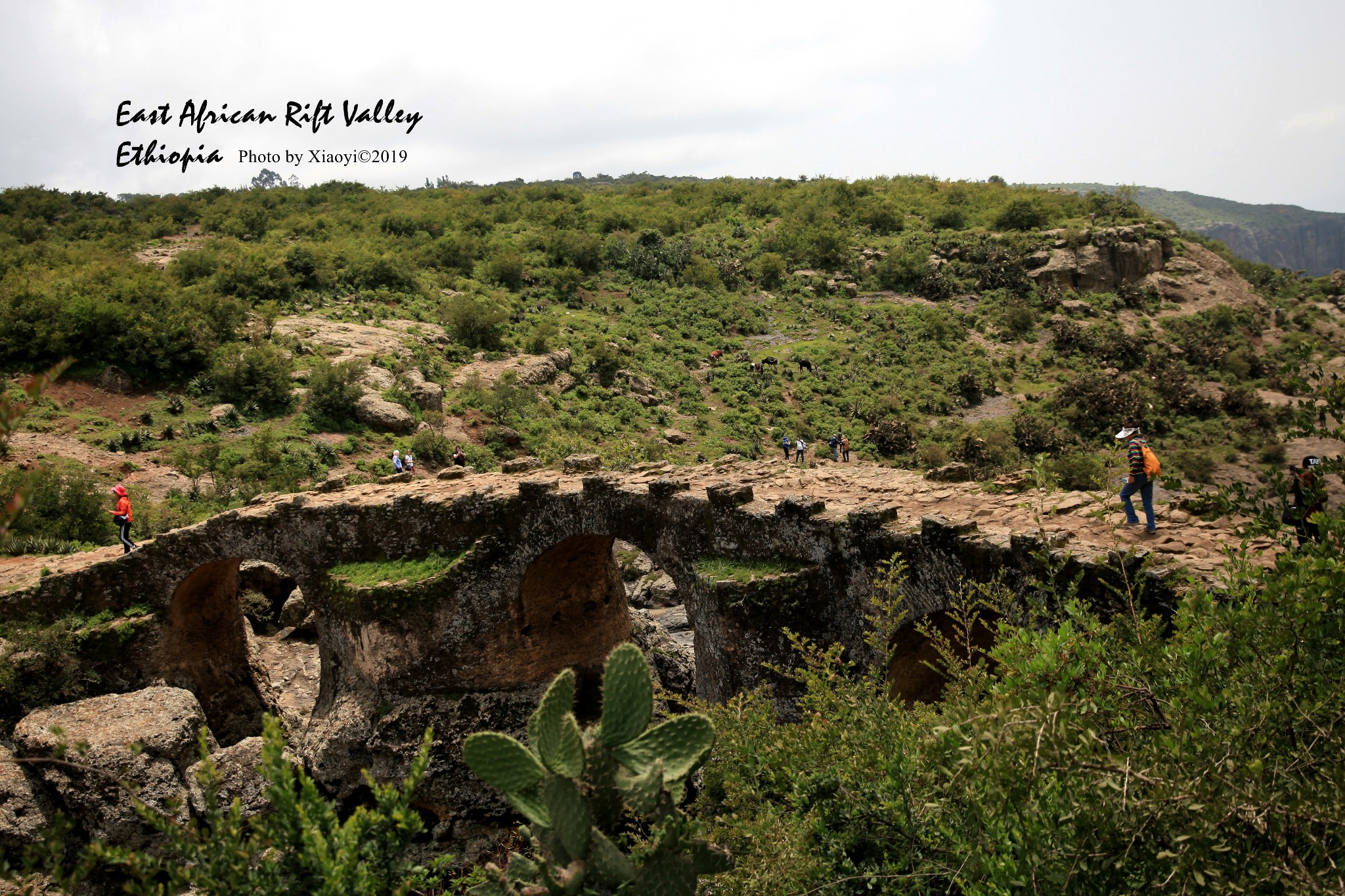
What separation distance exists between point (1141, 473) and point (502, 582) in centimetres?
916

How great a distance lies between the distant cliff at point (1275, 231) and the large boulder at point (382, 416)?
72.6 m

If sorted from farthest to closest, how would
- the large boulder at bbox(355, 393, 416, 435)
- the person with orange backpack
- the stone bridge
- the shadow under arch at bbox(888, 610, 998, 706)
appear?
the large boulder at bbox(355, 393, 416, 435) < the stone bridge < the shadow under arch at bbox(888, 610, 998, 706) < the person with orange backpack

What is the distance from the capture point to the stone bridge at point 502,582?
10352 mm

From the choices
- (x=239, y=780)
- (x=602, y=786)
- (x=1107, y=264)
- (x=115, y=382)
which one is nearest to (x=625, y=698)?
(x=602, y=786)

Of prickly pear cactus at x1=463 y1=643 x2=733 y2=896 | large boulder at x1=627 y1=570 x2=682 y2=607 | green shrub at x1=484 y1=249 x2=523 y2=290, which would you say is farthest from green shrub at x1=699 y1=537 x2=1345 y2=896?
green shrub at x1=484 y1=249 x2=523 y2=290

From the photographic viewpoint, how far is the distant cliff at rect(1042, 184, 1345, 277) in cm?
9106

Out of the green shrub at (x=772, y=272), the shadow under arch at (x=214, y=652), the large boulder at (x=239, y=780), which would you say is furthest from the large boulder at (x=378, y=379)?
the green shrub at (x=772, y=272)

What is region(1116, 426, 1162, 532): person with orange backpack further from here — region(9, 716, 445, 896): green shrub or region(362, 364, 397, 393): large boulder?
region(362, 364, 397, 393): large boulder

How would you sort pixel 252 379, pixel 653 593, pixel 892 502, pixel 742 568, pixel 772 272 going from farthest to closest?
pixel 772 272, pixel 252 379, pixel 653 593, pixel 742 568, pixel 892 502

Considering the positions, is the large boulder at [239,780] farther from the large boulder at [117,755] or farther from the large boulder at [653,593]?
the large boulder at [653,593]

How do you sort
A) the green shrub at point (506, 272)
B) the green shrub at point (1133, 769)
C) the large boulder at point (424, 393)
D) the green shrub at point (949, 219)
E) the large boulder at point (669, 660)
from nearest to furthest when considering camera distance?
the green shrub at point (1133, 769) → the large boulder at point (669, 660) → the large boulder at point (424, 393) → the green shrub at point (506, 272) → the green shrub at point (949, 219)

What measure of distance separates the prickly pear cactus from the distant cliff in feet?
284

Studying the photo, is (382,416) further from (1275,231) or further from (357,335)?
(1275,231)

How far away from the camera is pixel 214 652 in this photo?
16406mm
